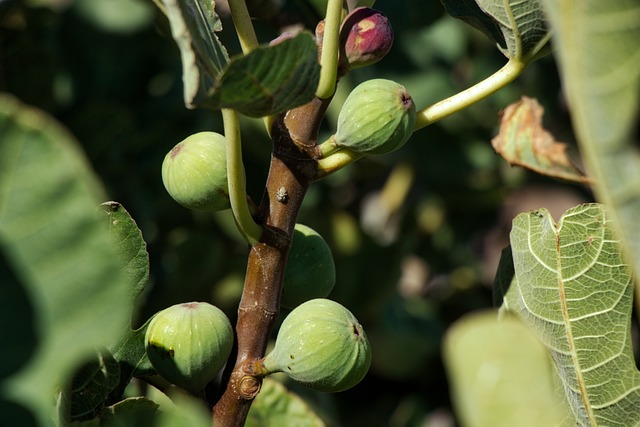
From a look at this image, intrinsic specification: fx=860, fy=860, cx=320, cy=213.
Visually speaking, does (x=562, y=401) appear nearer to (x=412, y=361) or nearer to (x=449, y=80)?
(x=412, y=361)

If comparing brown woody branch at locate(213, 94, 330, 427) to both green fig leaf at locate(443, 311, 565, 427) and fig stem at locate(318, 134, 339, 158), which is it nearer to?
fig stem at locate(318, 134, 339, 158)

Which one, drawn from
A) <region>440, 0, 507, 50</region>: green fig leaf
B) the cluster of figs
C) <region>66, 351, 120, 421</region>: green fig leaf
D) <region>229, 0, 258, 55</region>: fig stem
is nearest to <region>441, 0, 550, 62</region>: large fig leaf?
<region>440, 0, 507, 50</region>: green fig leaf

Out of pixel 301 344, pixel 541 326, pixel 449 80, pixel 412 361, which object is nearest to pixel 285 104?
pixel 301 344

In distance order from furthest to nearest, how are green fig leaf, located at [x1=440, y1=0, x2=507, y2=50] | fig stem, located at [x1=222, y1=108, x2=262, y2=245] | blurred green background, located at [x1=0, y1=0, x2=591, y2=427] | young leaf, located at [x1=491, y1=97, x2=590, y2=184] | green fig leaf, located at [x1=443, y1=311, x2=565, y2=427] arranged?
blurred green background, located at [x1=0, y1=0, x2=591, y2=427]
young leaf, located at [x1=491, y1=97, x2=590, y2=184]
green fig leaf, located at [x1=440, y1=0, x2=507, y2=50]
fig stem, located at [x1=222, y1=108, x2=262, y2=245]
green fig leaf, located at [x1=443, y1=311, x2=565, y2=427]

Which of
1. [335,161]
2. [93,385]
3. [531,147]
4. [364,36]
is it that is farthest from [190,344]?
[531,147]

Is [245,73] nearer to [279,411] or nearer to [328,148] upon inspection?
[328,148]

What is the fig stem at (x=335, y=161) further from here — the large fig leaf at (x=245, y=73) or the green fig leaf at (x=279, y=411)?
the green fig leaf at (x=279, y=411)
